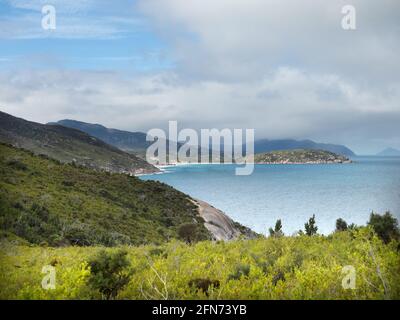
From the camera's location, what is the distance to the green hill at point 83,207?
24562 mm

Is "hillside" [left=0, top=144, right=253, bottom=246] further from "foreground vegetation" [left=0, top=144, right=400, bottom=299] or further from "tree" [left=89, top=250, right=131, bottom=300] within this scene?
"tree" [left=89, top=250, right=131, bottom=300]

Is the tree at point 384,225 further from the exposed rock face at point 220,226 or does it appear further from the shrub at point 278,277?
the exposed rock face at point 220,226

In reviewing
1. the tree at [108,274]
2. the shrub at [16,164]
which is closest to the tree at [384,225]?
the tree at [108,274]

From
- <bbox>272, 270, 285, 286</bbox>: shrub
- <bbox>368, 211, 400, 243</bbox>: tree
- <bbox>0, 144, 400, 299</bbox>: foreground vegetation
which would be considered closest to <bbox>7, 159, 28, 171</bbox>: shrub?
<bbox>0, 144, 400, 299</bbox>: foreground vegetation

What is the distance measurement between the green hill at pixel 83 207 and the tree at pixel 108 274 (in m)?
16.2

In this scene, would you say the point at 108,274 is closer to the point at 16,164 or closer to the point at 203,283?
the point at 203,283

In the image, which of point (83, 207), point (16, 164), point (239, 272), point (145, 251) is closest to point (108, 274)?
point (239, 272)

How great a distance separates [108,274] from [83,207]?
31393mm

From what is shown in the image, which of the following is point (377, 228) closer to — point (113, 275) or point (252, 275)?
point (252, 275)

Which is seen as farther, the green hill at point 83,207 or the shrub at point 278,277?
the green hill at point 83,207

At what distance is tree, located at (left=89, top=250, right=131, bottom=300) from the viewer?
6.60 metres
